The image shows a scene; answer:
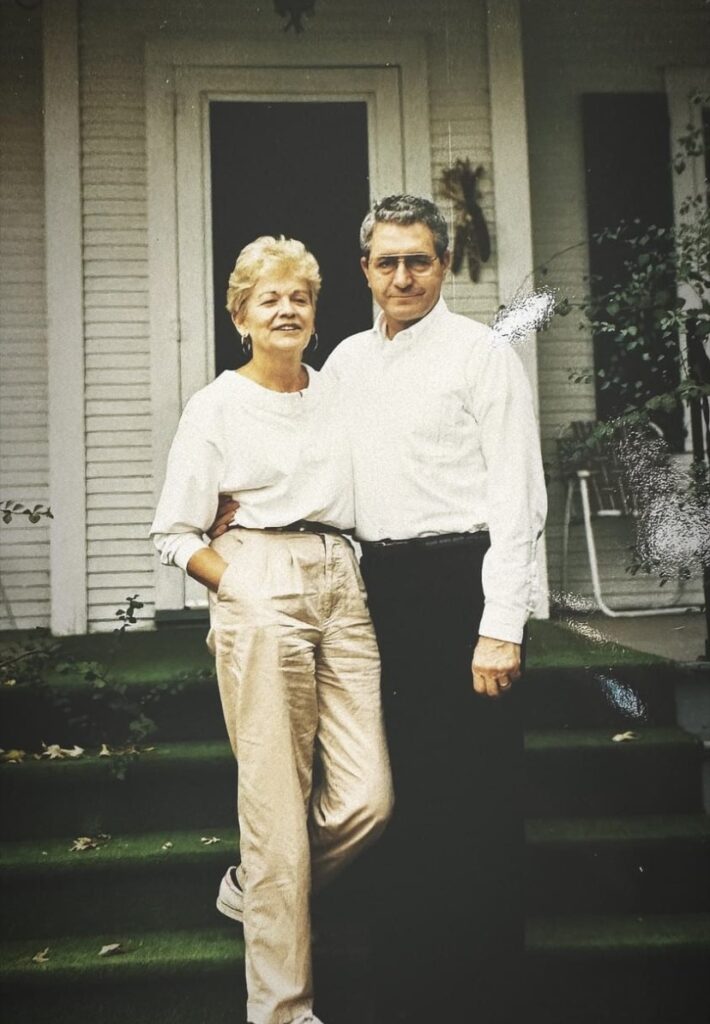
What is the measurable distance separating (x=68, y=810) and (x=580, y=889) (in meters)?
1.67

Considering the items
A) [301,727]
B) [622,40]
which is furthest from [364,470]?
[622,40]

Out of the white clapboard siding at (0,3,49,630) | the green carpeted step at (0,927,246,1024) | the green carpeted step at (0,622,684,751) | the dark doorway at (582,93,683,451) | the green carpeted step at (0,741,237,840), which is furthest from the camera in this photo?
the dark doorway at (582,93,683,451)

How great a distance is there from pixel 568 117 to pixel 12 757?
4047 mm

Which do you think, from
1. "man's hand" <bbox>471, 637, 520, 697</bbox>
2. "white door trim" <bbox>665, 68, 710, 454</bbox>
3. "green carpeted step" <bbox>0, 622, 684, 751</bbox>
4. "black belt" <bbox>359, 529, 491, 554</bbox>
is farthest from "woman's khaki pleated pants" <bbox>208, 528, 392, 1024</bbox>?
"white door trim" <bbox>665, 68, 710, 454</bbox>

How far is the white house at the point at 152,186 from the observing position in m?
3.88

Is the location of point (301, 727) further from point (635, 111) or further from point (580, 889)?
point (635, 111)

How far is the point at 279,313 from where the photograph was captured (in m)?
2.19

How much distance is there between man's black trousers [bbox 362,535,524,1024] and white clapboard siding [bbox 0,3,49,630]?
2.31 metres

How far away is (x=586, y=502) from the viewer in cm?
403

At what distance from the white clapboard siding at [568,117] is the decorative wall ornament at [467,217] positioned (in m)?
0.49

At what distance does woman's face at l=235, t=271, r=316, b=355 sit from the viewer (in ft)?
7.18

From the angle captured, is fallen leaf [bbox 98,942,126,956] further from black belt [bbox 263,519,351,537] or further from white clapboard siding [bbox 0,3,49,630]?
white clapboard siding [bbox 0,3,49,630]

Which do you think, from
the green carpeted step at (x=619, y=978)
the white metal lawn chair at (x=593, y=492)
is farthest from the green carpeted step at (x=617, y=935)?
the white metal lawn chair at (x=593, y=492)

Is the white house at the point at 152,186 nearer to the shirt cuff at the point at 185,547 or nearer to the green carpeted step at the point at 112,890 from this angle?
the green carpeted step at the point at 112,890
